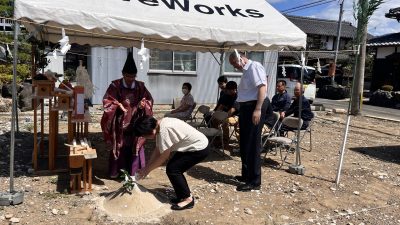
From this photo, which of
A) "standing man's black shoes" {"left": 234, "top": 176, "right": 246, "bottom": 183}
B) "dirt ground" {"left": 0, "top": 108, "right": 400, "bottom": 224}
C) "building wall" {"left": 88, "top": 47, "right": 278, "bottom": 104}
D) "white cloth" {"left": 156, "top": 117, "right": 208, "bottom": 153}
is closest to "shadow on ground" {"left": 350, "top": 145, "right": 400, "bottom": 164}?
"dirt ground" {"left": 0, "top": 108, "right": 400, "bottom": 224}

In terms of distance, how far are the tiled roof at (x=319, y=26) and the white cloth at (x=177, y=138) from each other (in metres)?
32.5

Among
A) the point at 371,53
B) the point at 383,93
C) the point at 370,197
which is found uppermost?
the point at 371,53

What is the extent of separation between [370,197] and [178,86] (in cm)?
884

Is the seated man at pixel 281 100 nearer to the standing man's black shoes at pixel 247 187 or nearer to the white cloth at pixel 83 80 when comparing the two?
the standing man's black shoes at pixel 247 187

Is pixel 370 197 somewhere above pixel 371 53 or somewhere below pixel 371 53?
below

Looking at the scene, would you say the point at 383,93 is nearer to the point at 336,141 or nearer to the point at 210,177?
the point at 336,141

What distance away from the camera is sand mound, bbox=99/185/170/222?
149 inches

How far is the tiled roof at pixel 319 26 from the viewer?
35031 mm

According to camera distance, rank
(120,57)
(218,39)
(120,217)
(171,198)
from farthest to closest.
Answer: (120,57) < (218,39) < (171,198) < (120,217)

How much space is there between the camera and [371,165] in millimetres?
6387

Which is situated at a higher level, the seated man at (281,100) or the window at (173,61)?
the window at (173,61)

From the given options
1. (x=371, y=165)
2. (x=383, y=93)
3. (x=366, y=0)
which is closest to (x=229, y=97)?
(x=371, y=165)

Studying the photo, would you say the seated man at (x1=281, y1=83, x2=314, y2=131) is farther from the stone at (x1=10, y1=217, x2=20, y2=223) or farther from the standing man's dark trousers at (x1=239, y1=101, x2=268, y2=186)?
the stone at (x1=10, y1=217, x2=20, y2=223)

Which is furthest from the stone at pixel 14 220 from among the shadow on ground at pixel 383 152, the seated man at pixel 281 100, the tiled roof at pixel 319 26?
the tiled roof at pixel 319 26
